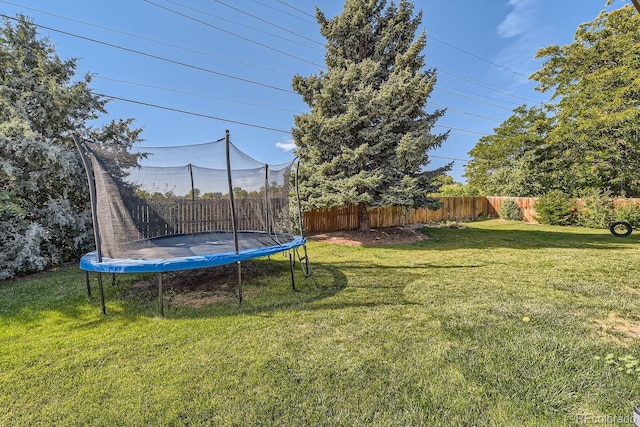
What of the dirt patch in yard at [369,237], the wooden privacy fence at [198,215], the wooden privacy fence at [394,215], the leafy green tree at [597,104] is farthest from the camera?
the leafy green tree at [597,104]

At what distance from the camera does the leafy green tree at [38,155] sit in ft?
15.0

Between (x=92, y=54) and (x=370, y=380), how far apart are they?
384 inches

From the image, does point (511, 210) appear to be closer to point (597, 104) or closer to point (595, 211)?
point (595, 211)

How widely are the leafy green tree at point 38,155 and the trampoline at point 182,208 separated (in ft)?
6.93

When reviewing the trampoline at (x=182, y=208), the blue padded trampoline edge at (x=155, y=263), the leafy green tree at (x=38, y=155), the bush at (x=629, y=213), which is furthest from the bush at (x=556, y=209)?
the leafy green tree at (x=38, y=155)

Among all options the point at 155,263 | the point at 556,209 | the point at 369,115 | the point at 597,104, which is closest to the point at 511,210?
the point at 556,209

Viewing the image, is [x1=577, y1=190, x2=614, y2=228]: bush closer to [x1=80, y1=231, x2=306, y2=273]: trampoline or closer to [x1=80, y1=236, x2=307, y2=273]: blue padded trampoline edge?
[x1=80, y1=231, x2=306, y2=273]: trampoline

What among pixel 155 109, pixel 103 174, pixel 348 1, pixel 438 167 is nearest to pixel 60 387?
pixel 103 174

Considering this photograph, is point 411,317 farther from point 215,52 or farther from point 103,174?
point 215,52

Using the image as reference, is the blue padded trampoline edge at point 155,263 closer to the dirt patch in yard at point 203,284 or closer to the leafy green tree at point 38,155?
the dirt patch in yard at point 203,284

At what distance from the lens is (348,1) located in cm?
792

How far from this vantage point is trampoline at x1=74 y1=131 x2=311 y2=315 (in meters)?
2.95

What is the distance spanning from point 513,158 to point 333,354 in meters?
19.2

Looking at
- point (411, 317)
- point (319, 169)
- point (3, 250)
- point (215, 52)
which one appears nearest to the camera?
point (411, 317)
